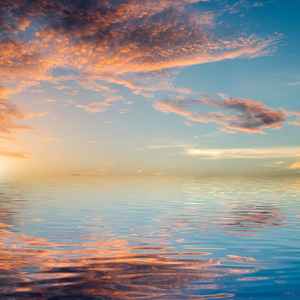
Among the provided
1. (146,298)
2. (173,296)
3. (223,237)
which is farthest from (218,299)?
(223,237)

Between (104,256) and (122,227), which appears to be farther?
(122,227)

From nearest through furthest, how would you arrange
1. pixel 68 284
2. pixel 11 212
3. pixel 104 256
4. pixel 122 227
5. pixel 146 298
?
pixel 146 298 → pixel 68 284 → pixel 104 256 → pixel 122 227 → pixel 11 212

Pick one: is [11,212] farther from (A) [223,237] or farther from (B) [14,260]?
(A) [223,237]

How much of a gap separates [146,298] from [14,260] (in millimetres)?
5392

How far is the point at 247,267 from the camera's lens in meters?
9.14

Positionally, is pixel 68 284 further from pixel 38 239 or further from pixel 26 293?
pixel 38 239

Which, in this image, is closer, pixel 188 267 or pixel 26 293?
pixel 26 293

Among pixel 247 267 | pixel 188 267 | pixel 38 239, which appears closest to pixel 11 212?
pixel 38 239

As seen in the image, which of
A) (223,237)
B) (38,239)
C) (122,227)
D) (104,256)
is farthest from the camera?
(122,227)

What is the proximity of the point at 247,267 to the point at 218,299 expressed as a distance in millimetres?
2910

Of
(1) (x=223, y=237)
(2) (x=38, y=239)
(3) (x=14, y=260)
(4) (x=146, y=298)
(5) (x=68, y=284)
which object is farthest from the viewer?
(1) (x=223, y=237)

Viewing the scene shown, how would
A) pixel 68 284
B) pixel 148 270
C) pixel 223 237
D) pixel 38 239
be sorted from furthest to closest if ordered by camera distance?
1. pixel 223 237
2. pixel 38 239
3. pixel 148 270
4. pixel 68 284

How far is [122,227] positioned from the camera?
1566 cm

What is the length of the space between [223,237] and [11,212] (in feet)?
→ 52.5
